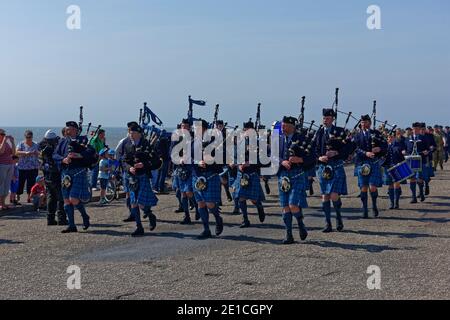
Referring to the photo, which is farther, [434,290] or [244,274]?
[244,274]

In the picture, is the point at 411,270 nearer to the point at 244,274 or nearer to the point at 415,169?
the point at 244,274

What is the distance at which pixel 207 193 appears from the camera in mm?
10617

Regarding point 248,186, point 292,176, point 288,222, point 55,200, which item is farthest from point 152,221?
point 292,176

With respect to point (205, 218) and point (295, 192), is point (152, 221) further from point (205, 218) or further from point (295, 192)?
point (295, 192)

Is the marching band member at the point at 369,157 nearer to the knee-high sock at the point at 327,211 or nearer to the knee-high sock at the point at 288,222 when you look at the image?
the knee-high sock at the point at 327,211

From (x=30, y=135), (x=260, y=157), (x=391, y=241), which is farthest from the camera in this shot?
(x=30, y=135)

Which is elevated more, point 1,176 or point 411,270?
point 1,176

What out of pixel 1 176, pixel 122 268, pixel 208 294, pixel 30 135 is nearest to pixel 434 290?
pixel 208 294

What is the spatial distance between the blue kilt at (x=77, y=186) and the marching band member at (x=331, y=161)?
403 centimetres

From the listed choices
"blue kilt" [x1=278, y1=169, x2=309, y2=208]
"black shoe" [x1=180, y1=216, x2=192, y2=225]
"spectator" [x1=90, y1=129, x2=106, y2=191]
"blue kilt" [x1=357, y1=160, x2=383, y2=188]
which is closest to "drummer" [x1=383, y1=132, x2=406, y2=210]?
"blue kilt" [x1=357, y1=160, x2=383, y2=188]

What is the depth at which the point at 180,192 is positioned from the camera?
13.2 meters

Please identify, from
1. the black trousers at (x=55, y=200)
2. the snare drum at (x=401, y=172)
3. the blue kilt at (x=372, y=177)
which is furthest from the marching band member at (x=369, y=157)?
the black trousers at (x=55, y=200)

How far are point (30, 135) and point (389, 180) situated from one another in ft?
27.5

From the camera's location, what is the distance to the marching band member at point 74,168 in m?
11.0
